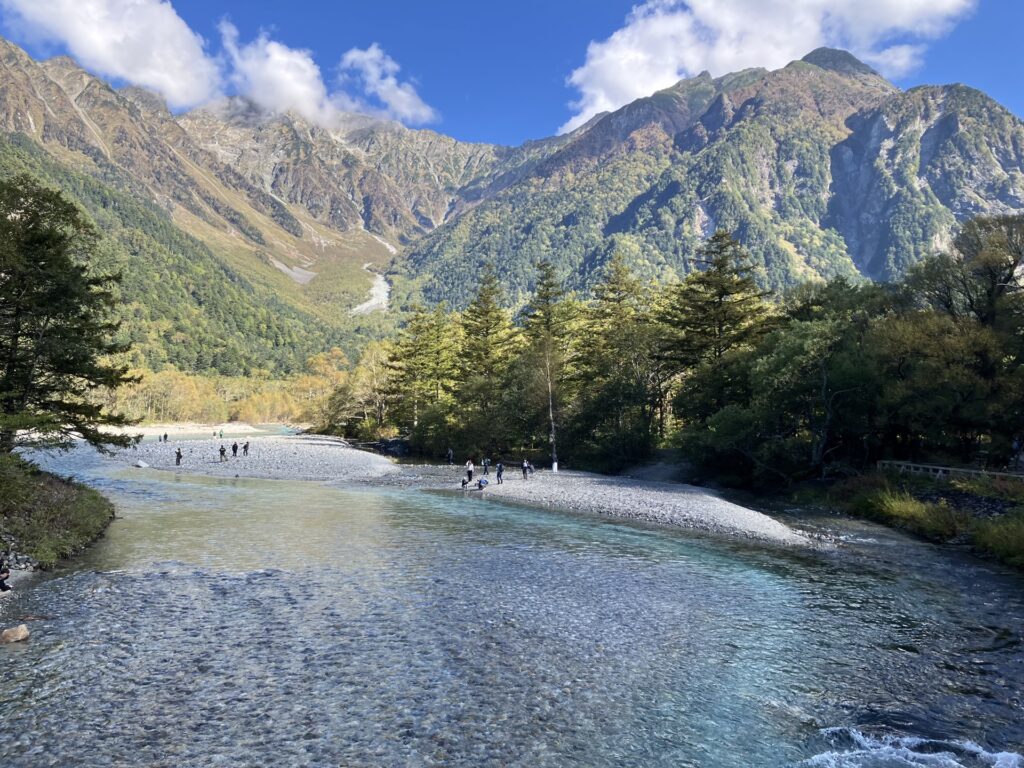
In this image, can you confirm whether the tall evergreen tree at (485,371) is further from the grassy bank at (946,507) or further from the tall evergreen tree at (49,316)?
the tall evergreen tree at (49,316)

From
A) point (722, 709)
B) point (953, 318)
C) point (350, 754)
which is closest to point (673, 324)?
point (953, 318)

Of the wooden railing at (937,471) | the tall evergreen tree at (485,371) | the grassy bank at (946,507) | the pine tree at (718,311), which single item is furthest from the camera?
the tall evergreen tree at (485,371)

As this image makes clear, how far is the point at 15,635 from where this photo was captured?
13.8 meters

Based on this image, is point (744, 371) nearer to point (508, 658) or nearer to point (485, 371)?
point (485, 371)

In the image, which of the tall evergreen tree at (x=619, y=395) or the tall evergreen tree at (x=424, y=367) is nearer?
the tall evergreen tree at (x=619, y=395)

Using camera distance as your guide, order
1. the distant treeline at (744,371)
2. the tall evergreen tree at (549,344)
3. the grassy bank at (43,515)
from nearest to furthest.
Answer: the grassy bank at (43,515) → the distant treeline at (744,371) → the tall evergreen tree at (549,344)

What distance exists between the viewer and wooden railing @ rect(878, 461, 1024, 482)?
30708 mm

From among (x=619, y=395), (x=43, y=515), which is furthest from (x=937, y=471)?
(x=43, y=515)

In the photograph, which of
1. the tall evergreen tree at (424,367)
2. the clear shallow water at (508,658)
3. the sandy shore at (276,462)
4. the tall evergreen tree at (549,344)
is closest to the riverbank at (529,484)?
the sandy shore at (276,462)

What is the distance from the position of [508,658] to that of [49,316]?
923 inches

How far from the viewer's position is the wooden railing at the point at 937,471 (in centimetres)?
3071

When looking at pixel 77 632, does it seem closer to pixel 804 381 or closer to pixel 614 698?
pixel 614 698

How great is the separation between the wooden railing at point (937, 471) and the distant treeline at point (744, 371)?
8.17ft

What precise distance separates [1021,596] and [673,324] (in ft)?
127
